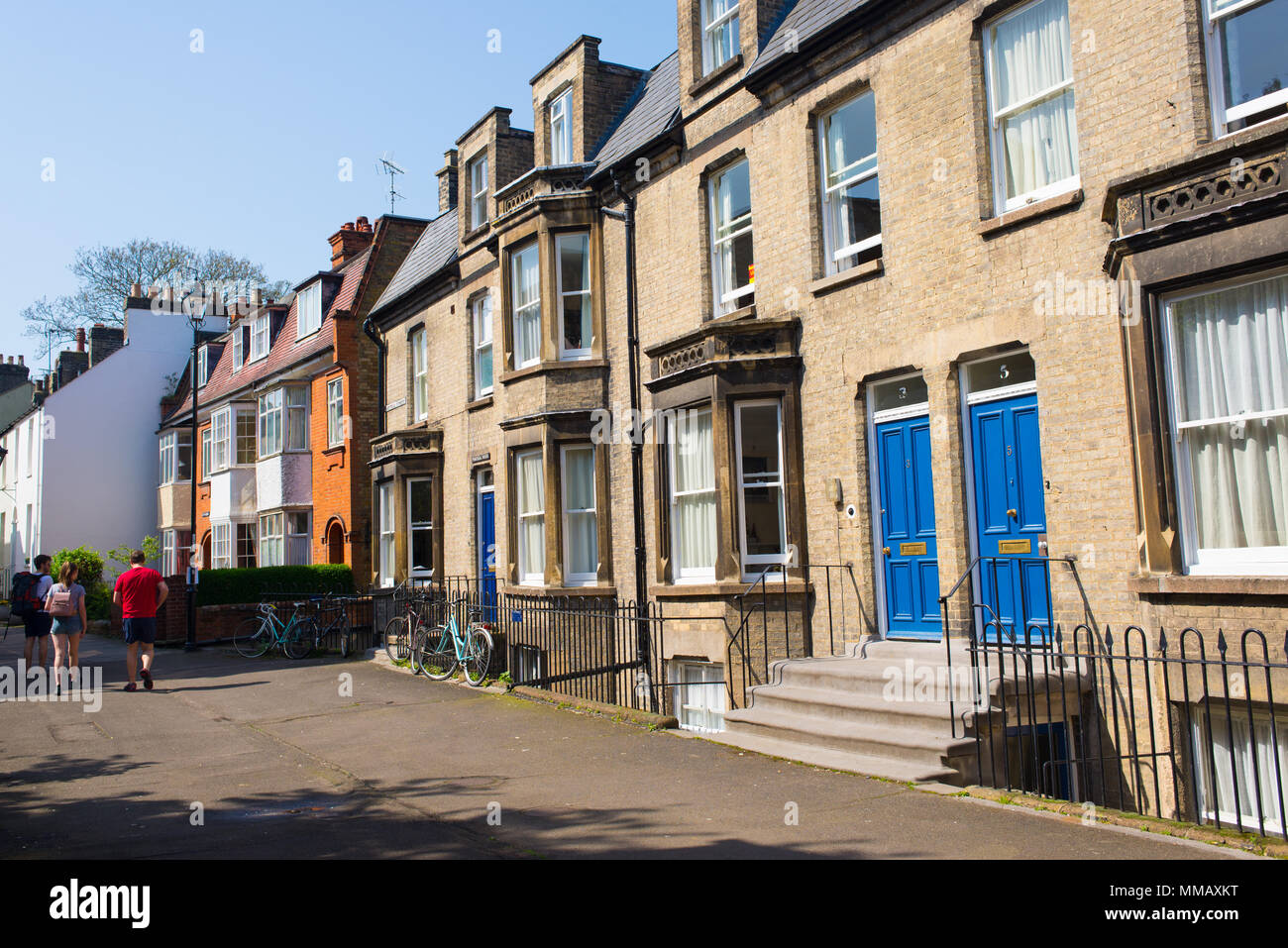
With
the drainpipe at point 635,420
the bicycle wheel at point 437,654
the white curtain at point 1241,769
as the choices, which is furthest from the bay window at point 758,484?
the bicycle wheel at point 437,654

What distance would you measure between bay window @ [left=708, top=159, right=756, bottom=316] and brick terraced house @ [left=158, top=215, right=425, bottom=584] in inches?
556

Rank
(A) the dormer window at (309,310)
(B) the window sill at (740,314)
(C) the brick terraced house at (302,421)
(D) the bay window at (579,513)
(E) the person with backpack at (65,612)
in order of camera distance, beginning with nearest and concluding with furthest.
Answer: (B) the window sill at (740,314), (E) the person with backpack at (65,612), (D) the bay window at (579,513), (C) the brick terraced house at (302,421), (A) the dormer window at (309,310)

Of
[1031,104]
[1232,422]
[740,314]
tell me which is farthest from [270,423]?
[1232,422]

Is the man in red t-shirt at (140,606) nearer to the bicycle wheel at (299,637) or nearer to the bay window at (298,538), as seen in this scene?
the bicycle wheel at (299,637)

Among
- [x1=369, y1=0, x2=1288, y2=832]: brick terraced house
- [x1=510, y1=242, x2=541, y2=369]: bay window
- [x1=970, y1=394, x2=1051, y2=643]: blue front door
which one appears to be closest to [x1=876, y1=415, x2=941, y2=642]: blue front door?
[x1=369, y1=0, x2=1288, y2=832]: brick terraced house

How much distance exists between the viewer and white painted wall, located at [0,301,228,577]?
39844mm

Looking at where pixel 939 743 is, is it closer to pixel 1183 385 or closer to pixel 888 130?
pixel 1183 385

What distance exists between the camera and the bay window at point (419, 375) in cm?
2278

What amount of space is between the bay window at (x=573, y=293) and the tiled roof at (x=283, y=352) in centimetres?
1128

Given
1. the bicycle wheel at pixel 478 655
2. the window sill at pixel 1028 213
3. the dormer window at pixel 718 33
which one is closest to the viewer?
the window sill at pixel 1028 213

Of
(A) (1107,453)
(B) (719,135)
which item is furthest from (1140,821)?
(B) (719,135)

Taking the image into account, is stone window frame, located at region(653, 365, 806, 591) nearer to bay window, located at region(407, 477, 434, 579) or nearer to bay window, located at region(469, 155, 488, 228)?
bay window, located at region(469, 155, 488, 228)
